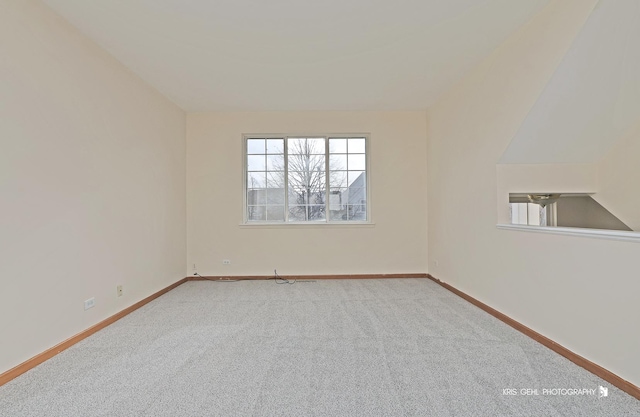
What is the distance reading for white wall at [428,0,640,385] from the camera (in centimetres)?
170

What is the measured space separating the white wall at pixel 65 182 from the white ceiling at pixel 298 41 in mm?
340

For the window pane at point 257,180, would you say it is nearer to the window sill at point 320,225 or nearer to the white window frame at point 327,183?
the white window frame at point 327,183

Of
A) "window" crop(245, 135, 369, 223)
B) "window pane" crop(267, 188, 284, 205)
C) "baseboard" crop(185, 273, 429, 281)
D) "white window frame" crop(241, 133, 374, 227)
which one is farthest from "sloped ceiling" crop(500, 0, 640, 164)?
"window pane" crop(267, 188, 284, 205)

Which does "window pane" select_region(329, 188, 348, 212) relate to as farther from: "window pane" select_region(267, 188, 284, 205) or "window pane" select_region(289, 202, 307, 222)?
"window pane" select_region(267, 188, 284, 205)

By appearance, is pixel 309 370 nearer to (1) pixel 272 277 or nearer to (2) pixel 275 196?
(1) pixel 272 277

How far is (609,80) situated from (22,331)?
434 cm

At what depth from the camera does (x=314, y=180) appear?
4520mm

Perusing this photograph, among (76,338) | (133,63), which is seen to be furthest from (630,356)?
(133,63)

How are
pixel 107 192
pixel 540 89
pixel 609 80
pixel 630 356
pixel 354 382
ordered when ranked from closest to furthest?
pixel 630 356
pixel 354 382
pixel 609 80
pixel 540 89
pixel 107 192

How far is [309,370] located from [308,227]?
8.65 ft

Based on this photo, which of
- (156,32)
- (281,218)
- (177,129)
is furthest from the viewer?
(281,218)

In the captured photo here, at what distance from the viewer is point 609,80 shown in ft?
6.79

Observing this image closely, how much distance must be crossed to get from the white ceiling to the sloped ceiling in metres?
0.48

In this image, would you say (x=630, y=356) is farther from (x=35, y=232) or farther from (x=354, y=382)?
(x=35, y=232)
